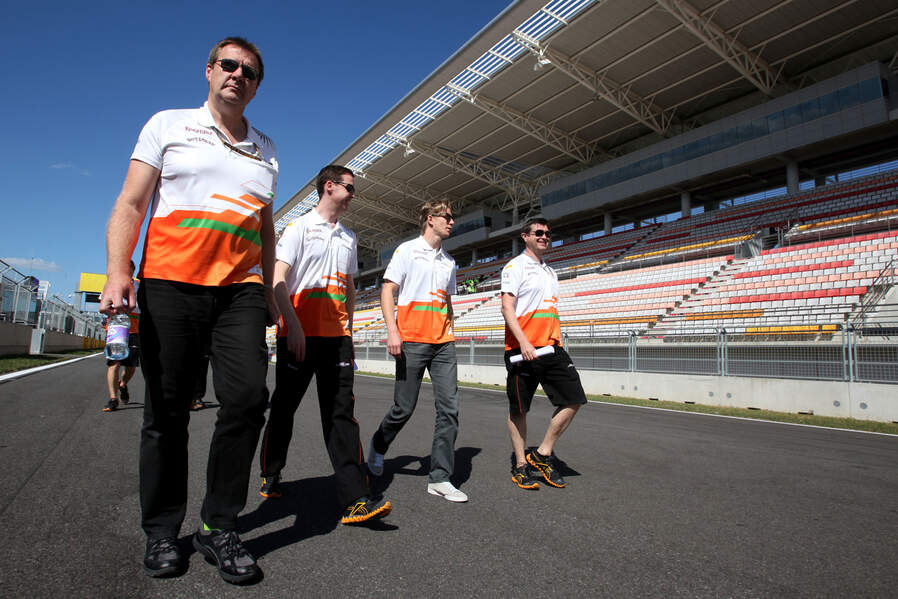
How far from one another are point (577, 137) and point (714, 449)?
25.1 m

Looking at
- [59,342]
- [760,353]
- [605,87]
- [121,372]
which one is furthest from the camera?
[59,342]

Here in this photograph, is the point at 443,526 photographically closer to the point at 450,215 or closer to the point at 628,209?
the point at 450,215

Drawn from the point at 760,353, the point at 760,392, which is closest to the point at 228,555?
the point at 760,392

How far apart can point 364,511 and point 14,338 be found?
20.5 m

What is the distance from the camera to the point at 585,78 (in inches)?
802

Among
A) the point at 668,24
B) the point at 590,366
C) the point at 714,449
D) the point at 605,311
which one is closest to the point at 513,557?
the point at 714,449

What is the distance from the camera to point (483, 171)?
102 feet

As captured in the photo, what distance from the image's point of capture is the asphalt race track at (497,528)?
1.80 metres

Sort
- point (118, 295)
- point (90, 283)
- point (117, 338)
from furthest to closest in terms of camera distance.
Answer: point (90, 283)
point (117, 338)
point (118, 295)

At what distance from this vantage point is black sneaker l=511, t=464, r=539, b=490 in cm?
317

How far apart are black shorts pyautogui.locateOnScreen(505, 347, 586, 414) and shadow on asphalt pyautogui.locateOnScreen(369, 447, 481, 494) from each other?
0.59 metres

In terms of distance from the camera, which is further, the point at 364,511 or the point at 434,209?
the point at 434,209

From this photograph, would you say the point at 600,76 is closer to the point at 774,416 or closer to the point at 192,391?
the point at 774,416

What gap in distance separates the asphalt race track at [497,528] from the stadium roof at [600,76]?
55.6 ft
